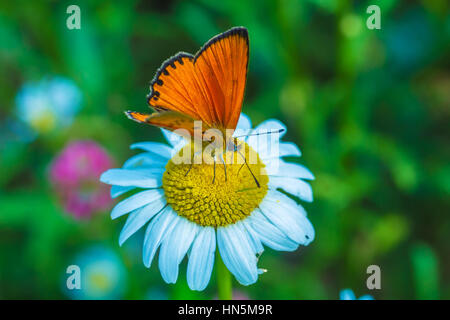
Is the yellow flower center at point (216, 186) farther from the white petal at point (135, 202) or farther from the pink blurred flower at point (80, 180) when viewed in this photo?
the pink blurred flower at point (80, 180)

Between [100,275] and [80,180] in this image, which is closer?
[80,180]

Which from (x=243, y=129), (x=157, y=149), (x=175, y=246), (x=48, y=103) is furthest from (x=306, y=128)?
(x=48, y=103)

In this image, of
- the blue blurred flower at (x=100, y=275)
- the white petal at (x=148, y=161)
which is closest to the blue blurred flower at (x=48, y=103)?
the blue blurred flower at (x=100, y=275)

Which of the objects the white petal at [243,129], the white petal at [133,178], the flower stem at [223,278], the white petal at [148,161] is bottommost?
the flower stem at [223,278]

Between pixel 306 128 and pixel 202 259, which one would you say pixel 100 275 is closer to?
pixel 306 128

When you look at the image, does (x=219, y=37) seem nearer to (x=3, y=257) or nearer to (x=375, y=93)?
(x=375, y=93)
